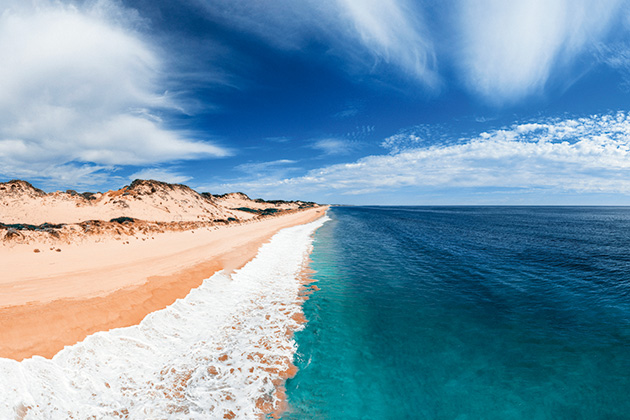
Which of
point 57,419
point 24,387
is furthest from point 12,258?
point 57,419

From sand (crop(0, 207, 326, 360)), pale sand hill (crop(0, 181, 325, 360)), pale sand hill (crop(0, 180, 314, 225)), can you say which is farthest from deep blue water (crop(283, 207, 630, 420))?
pale sand hill (crop(0, 180, 314, 225))

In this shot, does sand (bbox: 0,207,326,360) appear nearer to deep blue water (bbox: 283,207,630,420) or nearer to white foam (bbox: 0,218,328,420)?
white foam (bbox: 0,218,328,420)

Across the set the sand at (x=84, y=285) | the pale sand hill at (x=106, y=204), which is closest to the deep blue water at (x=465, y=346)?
the sand at (x=84, y=285)

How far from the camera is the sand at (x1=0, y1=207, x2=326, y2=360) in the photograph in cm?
710

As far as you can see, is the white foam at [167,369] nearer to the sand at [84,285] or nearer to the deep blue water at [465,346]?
the sand at [84,285]

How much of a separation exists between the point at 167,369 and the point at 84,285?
7043 mm

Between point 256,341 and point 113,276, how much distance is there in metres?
8.74

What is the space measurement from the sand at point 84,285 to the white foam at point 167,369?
2.36ft

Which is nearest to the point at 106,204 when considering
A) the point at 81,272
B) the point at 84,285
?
the point at 81,272

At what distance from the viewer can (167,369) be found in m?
7.04

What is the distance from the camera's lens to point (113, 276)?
489 inches

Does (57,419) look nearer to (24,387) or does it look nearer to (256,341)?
(24,387)

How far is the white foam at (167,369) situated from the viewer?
5422 mm

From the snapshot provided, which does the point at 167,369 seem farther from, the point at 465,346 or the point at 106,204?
the point at 106,204
